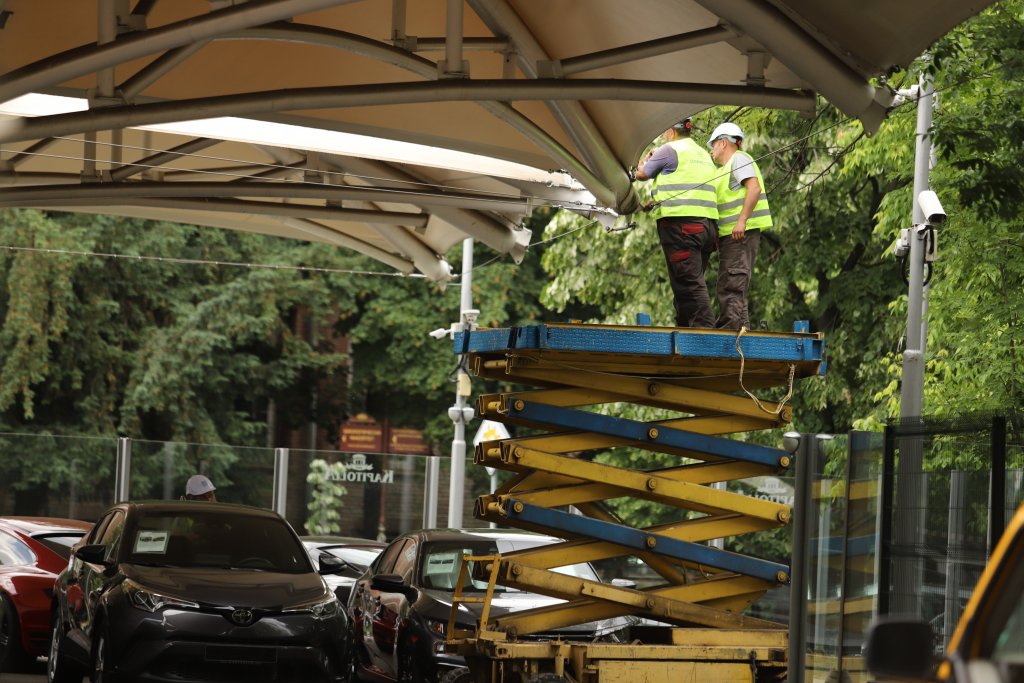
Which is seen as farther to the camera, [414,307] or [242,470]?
[414,307]

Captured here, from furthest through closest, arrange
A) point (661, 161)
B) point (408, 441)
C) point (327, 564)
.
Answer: point (408, 441) → point (327, 564) → point (661, 161)

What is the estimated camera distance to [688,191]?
14180 millimetres

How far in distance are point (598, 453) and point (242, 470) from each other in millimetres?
8031

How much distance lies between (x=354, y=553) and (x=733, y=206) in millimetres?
9603

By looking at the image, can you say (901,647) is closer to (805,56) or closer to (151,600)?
(805,56)

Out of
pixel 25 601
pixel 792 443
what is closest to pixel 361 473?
pixel 25 601

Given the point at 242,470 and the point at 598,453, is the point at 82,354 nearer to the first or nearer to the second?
the point at 242,470

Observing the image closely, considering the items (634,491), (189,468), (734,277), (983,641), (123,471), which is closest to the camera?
(983,641)

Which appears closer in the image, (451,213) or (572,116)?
(572,116)

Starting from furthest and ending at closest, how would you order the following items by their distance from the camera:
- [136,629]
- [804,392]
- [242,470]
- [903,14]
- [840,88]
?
1. [242,470]
2. [804,392]
3. [136,629]
4. [840,88]
5. [903,14]

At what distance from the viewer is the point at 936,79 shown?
1759 cm

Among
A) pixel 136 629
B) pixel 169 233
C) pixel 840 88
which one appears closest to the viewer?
pixel 840 88

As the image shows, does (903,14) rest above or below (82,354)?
above

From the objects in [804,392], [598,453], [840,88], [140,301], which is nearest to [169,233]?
[140,301]
